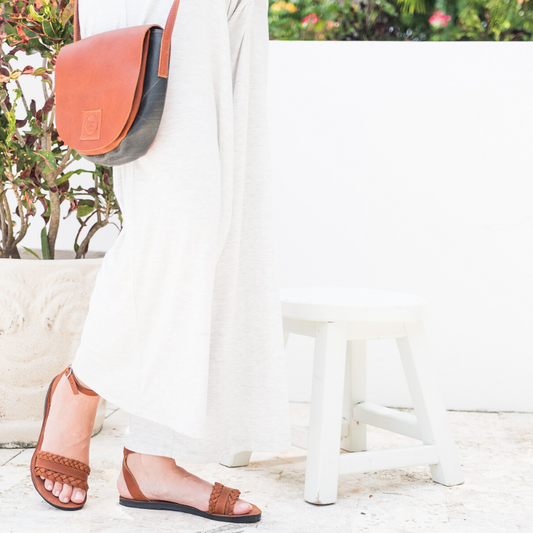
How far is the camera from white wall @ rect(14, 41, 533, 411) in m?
1.67

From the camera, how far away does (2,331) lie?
1.30m

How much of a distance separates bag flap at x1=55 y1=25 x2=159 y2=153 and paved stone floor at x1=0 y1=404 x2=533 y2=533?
1.82 ft

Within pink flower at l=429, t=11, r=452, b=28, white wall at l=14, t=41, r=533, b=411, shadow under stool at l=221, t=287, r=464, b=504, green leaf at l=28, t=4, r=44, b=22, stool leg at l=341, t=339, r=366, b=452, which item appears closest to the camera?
shadow under stool at l=221, t=287, r=464, b=504

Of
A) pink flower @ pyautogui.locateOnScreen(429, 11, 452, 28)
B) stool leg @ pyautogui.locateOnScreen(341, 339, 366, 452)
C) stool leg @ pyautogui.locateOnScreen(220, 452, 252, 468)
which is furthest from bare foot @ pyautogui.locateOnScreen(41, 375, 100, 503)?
pink flower @ pyautogui.locateOnScreen(429, 11, 452, 28)

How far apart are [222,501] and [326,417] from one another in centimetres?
22

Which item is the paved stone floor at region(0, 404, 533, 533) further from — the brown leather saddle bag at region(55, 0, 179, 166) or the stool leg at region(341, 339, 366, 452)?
the brown leather saddle bag at region(55, 0, 179, 166)

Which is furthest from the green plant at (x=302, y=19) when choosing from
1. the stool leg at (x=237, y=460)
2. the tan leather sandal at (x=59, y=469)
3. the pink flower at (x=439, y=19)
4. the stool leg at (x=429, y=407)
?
the tan leather sandal at (x=59, y=469)

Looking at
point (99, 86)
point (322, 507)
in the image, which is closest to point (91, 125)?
point (99, 86)

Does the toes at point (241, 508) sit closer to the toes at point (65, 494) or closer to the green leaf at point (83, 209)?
the toes at point (65, 494)

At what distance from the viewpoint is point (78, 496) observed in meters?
1.03

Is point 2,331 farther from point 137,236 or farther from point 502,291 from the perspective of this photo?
point 502,291

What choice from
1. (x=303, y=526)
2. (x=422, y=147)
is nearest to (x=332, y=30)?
(x=422, y=147)

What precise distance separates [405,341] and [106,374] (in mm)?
535

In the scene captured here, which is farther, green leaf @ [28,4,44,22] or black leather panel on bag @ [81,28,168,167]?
green leaf @ [28,4,44,22]
